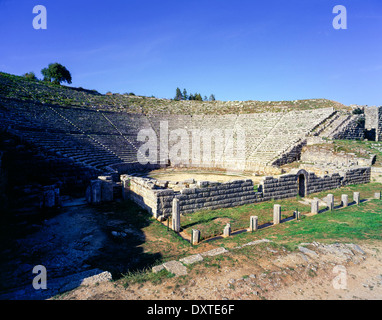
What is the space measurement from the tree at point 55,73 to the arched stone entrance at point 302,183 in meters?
48.1

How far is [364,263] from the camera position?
5.51 m

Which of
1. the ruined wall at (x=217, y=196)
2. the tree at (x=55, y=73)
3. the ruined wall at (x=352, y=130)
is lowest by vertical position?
the ruined wall at (x=217, y=196)

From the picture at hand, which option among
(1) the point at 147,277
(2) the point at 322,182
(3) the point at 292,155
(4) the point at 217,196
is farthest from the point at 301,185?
(3) the point at 292,155

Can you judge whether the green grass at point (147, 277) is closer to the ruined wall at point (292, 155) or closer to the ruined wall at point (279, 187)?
the ruined wall at point (279, 187)

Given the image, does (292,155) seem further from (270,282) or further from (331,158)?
(270,282)

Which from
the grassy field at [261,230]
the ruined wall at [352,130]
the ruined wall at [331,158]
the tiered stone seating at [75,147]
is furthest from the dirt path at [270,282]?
the ruined wall at [352,130]

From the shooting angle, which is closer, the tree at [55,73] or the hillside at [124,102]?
the hillside at [124,102]

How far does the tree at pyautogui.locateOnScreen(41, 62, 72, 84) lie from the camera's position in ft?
143

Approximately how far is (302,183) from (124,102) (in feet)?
109

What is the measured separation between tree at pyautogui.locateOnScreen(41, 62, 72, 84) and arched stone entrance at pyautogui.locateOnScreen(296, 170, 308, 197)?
48.1 meters

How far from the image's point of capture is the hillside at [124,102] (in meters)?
27.1
